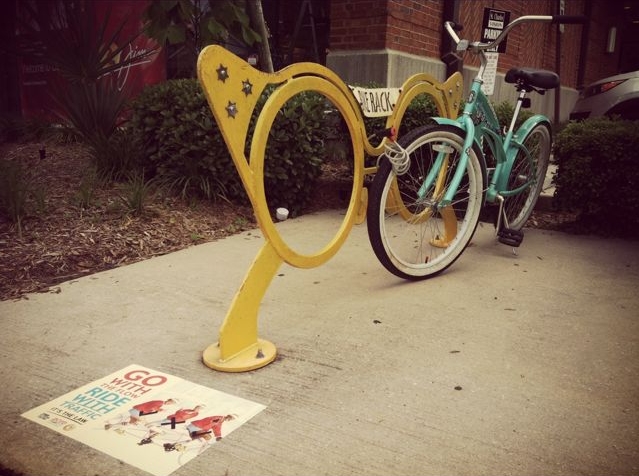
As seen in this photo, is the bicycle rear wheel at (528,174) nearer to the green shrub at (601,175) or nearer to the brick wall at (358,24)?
the green shrub at (601,175)

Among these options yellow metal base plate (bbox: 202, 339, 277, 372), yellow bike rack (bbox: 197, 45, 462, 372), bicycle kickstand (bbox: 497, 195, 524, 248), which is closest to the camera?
yellow bike rack (bbox: 197, 45, 462, 372)

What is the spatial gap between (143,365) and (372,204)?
4.62ft

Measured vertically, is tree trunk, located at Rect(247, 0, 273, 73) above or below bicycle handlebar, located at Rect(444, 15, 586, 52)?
above

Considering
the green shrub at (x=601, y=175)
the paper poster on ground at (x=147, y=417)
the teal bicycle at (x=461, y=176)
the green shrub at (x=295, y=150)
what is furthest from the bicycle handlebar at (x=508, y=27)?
the paper poster on ground at (x=147, y=417)

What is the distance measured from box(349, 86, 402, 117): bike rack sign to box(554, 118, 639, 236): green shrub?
5.81 feet

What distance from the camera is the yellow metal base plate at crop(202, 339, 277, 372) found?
2260mm

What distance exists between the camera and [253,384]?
217cm

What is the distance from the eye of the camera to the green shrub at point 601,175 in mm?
4129

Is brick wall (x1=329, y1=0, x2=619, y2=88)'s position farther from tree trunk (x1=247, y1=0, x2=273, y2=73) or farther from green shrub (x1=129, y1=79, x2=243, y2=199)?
green shrub (x1=129, y1=79, x2=243, y2=199)

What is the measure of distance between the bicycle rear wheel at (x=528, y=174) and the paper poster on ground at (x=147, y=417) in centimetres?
308

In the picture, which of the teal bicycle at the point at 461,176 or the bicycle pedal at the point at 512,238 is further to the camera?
the bicycle pedal at the point at 512,238

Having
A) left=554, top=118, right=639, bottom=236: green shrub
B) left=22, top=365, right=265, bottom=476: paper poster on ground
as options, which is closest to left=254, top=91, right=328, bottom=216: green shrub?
left=554, top=118, right=639, bottom=236: green shrub

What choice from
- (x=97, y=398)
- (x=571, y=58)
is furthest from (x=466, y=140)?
(x=571, y=58)

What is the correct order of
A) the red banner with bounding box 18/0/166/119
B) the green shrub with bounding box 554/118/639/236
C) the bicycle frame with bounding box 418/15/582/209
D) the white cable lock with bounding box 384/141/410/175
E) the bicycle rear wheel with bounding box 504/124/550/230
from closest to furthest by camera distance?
the white cable lock with bounding box 384/141/410/175
the bicycle frame with bounding box 418/15/582/209
the green shrub with bounding box 554/118/639/236
the bicycle rear wheel with bounding box 504/124/550/230
the red banner with bounding box 18/0/166/119
